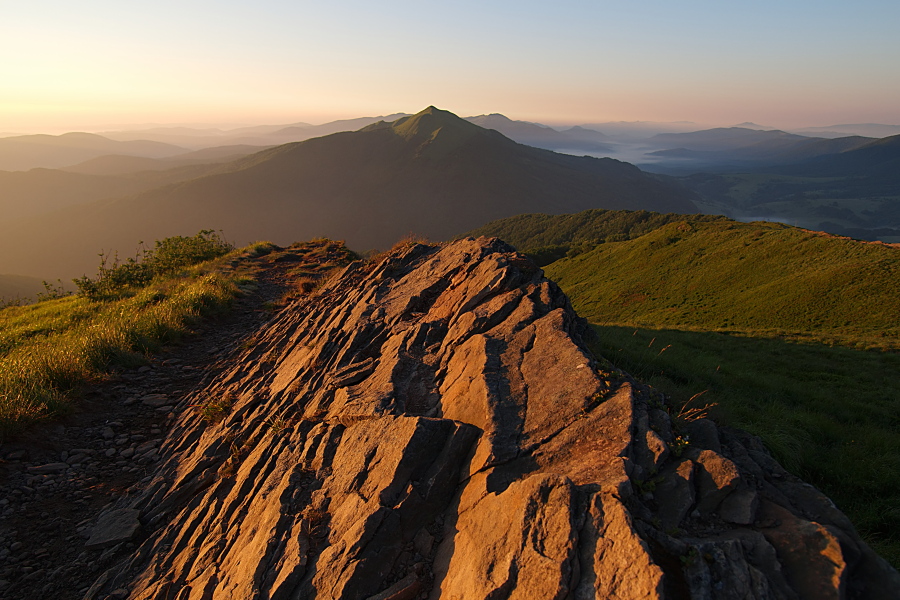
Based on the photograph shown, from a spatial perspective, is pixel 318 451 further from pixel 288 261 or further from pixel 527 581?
pixel 288 261

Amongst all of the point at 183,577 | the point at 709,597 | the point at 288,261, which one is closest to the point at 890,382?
the point at 709,597

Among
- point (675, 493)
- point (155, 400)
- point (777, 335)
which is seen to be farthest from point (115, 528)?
point (777, 335)

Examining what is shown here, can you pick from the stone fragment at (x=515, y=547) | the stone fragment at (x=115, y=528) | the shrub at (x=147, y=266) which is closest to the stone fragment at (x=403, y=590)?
the stone fragment at (x=515, y=547)

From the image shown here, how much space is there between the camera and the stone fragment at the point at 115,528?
740cm

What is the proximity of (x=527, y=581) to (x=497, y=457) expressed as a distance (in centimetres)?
155

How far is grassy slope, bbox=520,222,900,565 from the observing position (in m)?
9.13

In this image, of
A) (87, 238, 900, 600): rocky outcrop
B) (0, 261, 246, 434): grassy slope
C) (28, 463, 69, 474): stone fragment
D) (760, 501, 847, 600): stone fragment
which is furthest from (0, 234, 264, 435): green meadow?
(760, 501, 847, 600): stone fragment

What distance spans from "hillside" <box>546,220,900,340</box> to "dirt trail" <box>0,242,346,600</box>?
3232 cm

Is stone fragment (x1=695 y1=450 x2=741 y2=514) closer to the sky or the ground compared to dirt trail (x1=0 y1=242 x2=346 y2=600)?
closer to the sky

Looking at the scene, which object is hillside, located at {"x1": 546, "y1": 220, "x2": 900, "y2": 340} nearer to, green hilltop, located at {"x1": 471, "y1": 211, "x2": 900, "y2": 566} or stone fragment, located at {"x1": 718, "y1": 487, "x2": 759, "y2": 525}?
green hilltop, located at {"x1": 471, "y1": 211, "x2": 900, "y2": 566}

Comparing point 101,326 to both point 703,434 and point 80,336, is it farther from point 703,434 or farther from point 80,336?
A: point 703,434

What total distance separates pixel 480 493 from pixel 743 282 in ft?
158

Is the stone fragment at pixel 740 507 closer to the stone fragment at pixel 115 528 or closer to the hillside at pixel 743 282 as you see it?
the stone fragment at pixel 115 528

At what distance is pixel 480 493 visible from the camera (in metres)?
5.14
